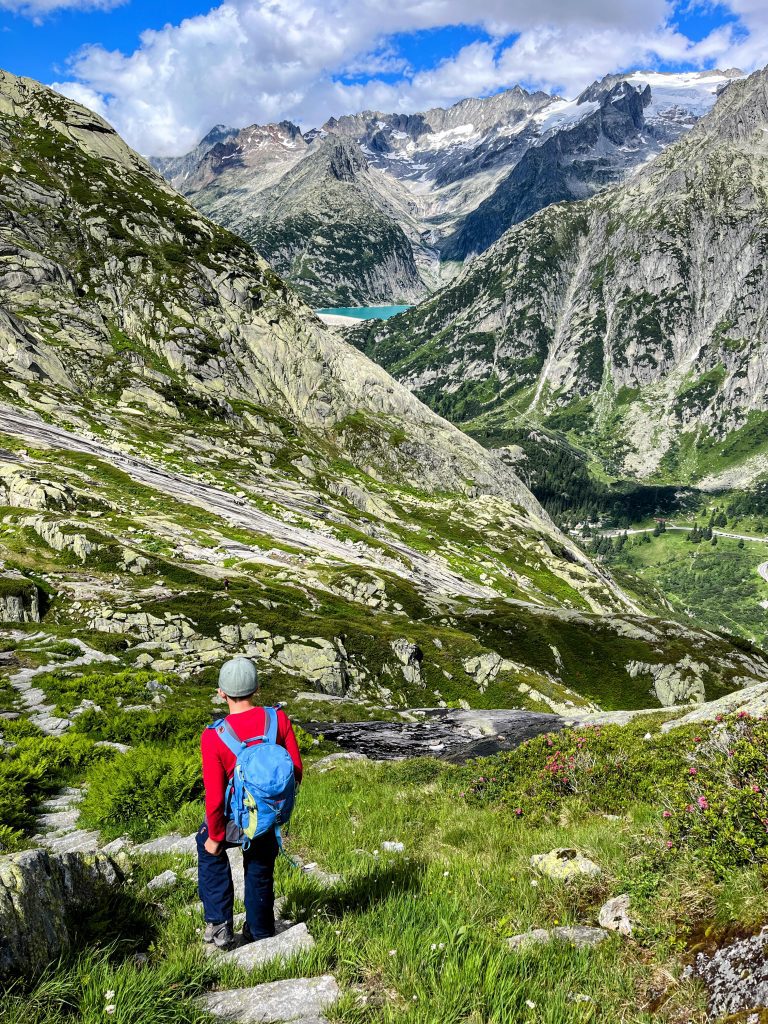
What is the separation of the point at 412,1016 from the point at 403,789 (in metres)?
10.0

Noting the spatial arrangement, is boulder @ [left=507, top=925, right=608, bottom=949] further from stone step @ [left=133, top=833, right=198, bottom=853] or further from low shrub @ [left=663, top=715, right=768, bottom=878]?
stone step @ [left=133, top=833, right=198, bottom=853]

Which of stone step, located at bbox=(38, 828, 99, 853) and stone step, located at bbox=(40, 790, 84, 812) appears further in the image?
stone step, located at bbox=(40, 790, 84, 812)

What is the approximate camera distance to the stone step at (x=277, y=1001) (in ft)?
14.9

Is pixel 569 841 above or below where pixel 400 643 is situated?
above

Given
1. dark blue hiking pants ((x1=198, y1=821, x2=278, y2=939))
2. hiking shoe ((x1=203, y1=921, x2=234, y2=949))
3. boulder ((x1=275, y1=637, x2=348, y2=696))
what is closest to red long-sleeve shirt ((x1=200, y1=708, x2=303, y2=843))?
dark blue hiking pants ((x1=198, y1=821, x2=278, y2=939))

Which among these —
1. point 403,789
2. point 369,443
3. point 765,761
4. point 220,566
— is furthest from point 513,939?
point 369,443

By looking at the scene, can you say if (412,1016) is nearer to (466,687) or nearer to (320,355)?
(466,687)

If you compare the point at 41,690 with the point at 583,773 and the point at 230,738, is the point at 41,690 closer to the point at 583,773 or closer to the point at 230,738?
the point at 230,738

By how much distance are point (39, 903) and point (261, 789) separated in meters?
2.19

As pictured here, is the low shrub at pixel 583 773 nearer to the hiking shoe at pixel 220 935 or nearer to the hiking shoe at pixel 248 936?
the hiking shoe at pixel 248 936

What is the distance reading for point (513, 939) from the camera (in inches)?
223

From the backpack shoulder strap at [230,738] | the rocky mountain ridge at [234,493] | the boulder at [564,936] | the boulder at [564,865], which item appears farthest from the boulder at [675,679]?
the backpack shoulder strap at [230,738]

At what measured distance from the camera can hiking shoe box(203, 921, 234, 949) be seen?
19.9 ft

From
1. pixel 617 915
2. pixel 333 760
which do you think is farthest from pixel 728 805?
pixel 333 760
